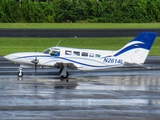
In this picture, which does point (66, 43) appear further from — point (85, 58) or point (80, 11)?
point (80, 11)

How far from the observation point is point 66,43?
45469 millimetres

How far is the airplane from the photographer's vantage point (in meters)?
26.6

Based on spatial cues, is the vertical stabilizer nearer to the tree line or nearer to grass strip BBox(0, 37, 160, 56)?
grass strip BBox(0, 37, 160, 56)

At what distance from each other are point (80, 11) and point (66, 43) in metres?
31.9

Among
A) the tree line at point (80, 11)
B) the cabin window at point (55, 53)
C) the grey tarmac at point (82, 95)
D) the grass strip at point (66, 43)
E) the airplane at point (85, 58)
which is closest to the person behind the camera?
the grey tarmac at point (82, 95)

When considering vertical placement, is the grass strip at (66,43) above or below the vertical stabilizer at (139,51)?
below

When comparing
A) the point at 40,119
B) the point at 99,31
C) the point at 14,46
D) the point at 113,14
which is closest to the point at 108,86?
the point at 40,119

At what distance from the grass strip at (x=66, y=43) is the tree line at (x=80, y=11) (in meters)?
25.9

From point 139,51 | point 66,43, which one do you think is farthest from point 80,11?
point 139,51

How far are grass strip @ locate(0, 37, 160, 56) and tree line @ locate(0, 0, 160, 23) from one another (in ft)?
85.1

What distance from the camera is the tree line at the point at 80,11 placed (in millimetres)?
73688

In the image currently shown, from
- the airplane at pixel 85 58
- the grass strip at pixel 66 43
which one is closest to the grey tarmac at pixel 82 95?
the airplane at pixel 85 58

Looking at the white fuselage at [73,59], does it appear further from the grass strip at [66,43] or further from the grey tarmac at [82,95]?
the grass strip at [66,43]

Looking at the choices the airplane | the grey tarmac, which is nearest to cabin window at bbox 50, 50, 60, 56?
the airplane
